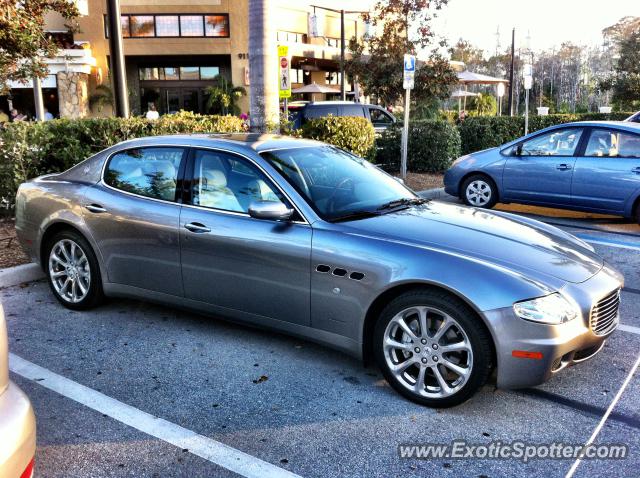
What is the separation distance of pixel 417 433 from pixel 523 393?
0.88m

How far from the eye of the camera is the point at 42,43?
8.61m

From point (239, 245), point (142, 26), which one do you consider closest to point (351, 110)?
point (239, 245)

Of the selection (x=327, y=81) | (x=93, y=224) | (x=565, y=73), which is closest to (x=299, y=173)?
(x=93, y=224)

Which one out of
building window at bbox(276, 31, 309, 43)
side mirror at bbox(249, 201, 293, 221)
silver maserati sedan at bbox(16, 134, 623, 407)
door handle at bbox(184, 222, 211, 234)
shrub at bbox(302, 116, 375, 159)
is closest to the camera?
silver maserati sedan at bbox(16, 134, 623, 407)

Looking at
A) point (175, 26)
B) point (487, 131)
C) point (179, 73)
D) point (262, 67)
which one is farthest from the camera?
point (179, 73)

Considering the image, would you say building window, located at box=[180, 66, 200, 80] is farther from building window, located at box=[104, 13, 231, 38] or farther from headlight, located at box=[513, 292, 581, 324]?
headlight, located at box=[513, 292, 581, 324]

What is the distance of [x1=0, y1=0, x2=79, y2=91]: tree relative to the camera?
773cm

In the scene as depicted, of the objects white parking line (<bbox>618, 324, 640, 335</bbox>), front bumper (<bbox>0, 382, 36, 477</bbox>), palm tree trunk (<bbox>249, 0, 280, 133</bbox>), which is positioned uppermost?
palm tree trunk (<bbox>249, 0, 280, 133</bbox>)

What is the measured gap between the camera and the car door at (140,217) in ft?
15.1

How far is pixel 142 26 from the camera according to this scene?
33031mm

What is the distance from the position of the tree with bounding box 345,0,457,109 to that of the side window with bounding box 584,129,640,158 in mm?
9314

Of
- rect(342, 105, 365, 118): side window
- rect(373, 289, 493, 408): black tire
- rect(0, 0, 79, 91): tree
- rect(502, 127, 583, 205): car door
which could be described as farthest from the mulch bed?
rect(342, 105, 365, 118): side window

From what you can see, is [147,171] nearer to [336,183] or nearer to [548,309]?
[336,183]

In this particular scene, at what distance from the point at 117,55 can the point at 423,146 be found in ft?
22.5
